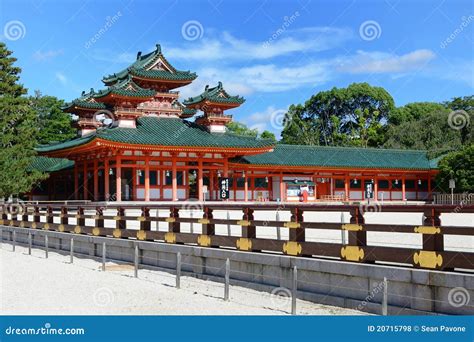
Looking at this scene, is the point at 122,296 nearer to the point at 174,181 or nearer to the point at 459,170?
the point at 174,181

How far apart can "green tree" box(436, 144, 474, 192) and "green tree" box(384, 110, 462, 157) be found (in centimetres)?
1632

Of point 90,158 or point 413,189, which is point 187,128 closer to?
point 90,158

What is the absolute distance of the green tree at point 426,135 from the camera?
66.0m

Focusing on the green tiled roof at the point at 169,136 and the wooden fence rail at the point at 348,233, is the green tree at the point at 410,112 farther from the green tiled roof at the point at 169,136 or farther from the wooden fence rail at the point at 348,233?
the wooden fence rail at the point at 348,233

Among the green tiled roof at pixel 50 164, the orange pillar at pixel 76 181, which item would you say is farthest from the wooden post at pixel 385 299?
the green tiled roof at pixel 50 164

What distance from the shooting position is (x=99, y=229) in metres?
20.5

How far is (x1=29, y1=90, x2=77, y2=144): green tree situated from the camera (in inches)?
2430

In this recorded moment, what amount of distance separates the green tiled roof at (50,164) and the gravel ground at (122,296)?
32709 millimetres

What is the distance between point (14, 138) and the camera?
131 feet

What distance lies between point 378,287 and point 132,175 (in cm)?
3110

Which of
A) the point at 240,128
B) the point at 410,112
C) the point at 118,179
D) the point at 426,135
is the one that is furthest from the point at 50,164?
the point at 410,112

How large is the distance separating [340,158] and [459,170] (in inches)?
399

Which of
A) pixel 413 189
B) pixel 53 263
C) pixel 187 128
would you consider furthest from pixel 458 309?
pixel 413 189

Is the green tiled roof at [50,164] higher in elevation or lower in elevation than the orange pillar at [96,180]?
higher
